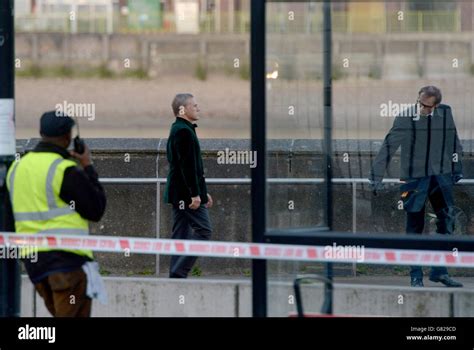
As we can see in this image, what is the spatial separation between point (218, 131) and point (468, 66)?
39943 mm

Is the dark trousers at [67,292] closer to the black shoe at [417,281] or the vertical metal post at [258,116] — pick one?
the vertical metal post at [258,116]

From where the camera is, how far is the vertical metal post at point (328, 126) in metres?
7.30

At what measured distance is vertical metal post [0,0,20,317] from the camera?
7.16 meters

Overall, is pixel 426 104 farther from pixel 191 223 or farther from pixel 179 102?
pixel 191 223

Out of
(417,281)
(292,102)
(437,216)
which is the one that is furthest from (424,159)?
(292,102)

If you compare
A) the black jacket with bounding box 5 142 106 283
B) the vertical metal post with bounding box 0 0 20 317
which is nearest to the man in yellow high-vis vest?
the black jacket with bounding box 5 142 106 283

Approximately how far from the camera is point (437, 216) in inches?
364

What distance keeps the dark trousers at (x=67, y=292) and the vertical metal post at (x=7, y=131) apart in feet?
1.60

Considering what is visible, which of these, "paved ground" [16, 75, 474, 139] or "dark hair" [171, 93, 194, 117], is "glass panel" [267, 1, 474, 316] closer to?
"dark hair" [171, 93, 194, 117]

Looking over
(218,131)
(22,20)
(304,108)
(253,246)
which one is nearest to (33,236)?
(253,246)

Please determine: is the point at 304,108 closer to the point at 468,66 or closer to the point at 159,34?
the point at 468,66

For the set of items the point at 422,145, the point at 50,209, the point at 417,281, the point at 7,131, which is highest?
the point at 7,131

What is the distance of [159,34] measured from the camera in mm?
58312

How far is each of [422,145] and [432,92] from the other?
39 centimetres
